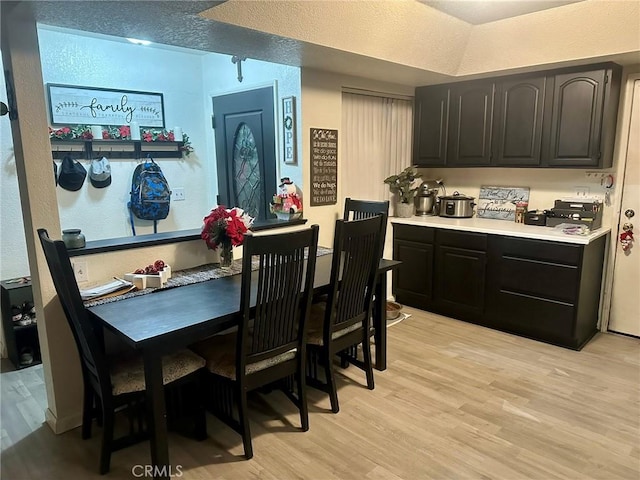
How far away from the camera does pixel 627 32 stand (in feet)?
9.22

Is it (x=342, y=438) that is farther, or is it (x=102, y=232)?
(x=102, y=232)

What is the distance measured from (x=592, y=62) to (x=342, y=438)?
3073 millimetres

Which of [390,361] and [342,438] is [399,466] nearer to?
[342,438]

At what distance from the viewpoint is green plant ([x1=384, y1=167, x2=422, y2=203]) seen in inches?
163

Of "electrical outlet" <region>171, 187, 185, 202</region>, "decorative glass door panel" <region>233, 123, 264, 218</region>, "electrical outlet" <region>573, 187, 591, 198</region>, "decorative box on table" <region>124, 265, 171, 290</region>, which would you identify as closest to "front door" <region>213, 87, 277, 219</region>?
"decorative glass door panel" <region>233, 123, 264, 218</region>

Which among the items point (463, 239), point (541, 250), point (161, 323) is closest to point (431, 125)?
point (463, 239)

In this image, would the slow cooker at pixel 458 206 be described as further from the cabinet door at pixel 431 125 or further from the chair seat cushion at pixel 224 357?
the chair seat cushion at pixel 224 357

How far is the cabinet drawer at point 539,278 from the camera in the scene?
3.20m

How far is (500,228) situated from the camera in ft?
11.8

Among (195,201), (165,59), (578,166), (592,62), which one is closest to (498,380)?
(578,166)

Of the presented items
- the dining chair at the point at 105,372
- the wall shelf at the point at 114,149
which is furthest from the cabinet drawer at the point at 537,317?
the wall shelf at the point at 114,149

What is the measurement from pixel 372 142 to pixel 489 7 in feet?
4.74

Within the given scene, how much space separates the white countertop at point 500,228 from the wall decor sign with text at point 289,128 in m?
1.20
